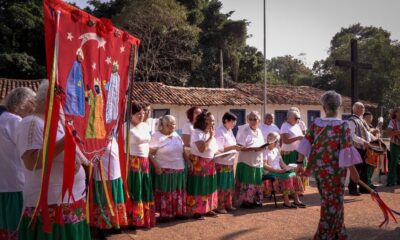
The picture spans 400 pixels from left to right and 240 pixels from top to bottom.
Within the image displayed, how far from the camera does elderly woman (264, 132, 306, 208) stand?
23.2 ft

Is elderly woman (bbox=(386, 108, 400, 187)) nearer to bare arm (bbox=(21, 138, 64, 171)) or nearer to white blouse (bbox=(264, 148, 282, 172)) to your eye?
Answer: white blouse (bbox=(264, 148, 282, 172))

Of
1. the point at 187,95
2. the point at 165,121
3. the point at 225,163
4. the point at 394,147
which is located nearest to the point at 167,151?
the point at 165,121

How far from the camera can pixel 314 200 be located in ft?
25.4

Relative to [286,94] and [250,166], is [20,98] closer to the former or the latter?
[250,166]

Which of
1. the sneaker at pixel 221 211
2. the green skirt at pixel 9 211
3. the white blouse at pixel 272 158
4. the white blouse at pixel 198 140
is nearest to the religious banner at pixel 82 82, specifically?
the green skirt at pixel 9 211

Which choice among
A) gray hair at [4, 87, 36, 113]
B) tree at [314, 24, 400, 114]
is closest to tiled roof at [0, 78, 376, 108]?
tree at [314, 24, 400, 114]

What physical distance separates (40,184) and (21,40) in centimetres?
2623

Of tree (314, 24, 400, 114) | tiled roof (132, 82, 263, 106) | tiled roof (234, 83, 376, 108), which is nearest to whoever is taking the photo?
tiled roof (132, 82, 263, 106)

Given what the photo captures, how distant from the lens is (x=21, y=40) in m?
26.2

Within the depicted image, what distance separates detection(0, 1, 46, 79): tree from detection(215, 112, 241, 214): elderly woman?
21.3 m

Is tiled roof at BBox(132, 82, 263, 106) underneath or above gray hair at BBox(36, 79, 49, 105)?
above

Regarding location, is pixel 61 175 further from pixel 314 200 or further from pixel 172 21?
pixel 172 21

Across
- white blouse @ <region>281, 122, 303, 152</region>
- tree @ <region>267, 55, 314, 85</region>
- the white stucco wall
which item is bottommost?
white blouse @ <region>281, 122, 303, 152</region>

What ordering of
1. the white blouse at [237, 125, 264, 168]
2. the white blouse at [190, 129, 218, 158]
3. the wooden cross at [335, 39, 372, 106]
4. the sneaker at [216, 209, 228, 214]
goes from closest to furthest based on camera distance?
the white blouse at [190, 129, 218, 158], the sneaker at [216, 209, 228, 214], the white blouse at [237, 125, 264, 168], the wooden cross at [335, 39, 372, 106]
